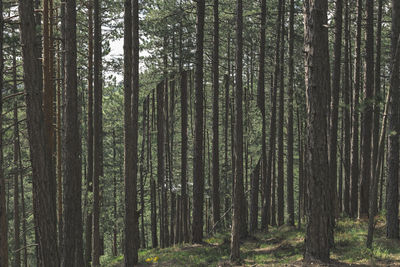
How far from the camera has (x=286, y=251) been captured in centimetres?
1271

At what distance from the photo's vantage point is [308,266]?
8148 millimetres

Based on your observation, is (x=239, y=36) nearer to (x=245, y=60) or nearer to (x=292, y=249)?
(x=292, y=249)

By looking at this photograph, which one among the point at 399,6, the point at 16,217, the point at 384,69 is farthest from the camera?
the point at 384,69

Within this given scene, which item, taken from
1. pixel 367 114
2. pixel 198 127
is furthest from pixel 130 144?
pixel 367 114

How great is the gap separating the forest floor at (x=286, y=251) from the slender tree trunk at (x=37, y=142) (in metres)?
4.80

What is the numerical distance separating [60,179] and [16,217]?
9.41 metres

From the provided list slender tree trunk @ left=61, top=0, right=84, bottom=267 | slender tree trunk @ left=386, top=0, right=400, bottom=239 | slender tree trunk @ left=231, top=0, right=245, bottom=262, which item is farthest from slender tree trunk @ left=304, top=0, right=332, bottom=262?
slender tree trunk @ left=61, top=0, right=84, bottom=267

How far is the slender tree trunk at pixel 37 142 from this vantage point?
8930 mm

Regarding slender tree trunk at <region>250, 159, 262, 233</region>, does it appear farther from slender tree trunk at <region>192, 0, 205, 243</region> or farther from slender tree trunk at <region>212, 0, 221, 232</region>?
slender tree trunk at <region>192, 0, 205, 243</region>

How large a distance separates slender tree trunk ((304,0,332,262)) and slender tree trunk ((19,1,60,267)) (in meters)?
6.29

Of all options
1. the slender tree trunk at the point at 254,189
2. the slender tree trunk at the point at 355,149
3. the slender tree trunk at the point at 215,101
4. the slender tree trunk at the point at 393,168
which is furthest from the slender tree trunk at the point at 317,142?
the slender tree trunk at the point at 215,101

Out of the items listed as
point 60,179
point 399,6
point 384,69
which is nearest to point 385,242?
point 399,6

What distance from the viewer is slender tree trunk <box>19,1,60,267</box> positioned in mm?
8930

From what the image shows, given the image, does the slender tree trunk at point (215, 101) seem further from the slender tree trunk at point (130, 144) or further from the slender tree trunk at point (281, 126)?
the slender tree trunk at point (130, 144)
